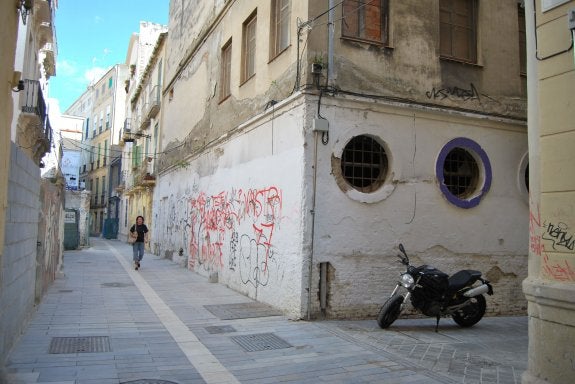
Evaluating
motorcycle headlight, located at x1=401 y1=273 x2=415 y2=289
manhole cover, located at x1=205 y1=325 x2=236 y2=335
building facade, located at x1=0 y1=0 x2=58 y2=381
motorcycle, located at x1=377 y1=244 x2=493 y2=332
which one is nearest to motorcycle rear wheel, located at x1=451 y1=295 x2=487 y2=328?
motorcycle, located at x1=377 y1=244 x2=493 y2=332

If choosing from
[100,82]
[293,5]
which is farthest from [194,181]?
[100,82]

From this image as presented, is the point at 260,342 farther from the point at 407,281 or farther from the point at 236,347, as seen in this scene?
the point at 407,281

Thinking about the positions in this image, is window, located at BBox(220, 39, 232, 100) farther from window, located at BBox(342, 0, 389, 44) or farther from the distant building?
the distant building

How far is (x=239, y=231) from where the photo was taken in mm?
10914

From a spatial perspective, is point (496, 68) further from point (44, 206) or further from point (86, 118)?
point (86, 118)

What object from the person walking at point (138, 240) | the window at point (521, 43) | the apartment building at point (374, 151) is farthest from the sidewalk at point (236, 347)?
the person walking at point (138, 240)

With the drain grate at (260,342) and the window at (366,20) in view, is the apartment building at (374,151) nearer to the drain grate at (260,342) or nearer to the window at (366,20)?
the window at (366,20)

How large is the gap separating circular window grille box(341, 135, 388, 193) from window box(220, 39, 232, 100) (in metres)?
5.41

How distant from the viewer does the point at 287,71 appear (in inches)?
347

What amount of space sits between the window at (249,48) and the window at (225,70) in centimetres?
130

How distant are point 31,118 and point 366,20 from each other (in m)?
10.2

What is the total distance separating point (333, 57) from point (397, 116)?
1.56m

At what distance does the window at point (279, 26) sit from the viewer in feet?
30.9

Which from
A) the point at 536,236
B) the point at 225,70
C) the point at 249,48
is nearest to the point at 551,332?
the point at 536,236
